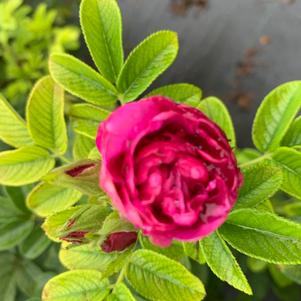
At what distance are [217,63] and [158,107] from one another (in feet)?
4.42

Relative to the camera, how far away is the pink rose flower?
0.47 metres

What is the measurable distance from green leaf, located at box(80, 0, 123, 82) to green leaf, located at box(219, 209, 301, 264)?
0.79ft

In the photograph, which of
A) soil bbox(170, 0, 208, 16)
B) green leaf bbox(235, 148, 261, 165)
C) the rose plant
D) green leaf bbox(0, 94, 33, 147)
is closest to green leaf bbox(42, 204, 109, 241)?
the rose plant

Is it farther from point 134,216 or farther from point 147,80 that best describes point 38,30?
point 134,216

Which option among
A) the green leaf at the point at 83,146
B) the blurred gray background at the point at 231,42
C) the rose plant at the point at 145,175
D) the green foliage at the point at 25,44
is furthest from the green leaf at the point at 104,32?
the blurred gray background at the point at 231,42

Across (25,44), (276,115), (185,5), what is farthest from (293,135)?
(185,5)

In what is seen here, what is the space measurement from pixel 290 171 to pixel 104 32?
0.28m

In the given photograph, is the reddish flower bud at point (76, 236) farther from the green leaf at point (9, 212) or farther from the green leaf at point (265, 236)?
the green leaf at point (9, 212)

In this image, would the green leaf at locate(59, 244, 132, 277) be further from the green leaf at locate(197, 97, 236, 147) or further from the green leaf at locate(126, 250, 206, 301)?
the green leaf at locate(197, 97, 236, 147)

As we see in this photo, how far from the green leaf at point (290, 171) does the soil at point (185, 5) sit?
1.21 metres

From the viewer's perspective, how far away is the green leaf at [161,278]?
66 centimetres

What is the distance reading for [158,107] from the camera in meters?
0.48

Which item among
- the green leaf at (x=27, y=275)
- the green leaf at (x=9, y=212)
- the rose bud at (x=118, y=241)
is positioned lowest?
the green leaf at (x=27, y=275)

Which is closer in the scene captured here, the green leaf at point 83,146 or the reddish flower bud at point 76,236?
the reddish flower bud at point 76,236
